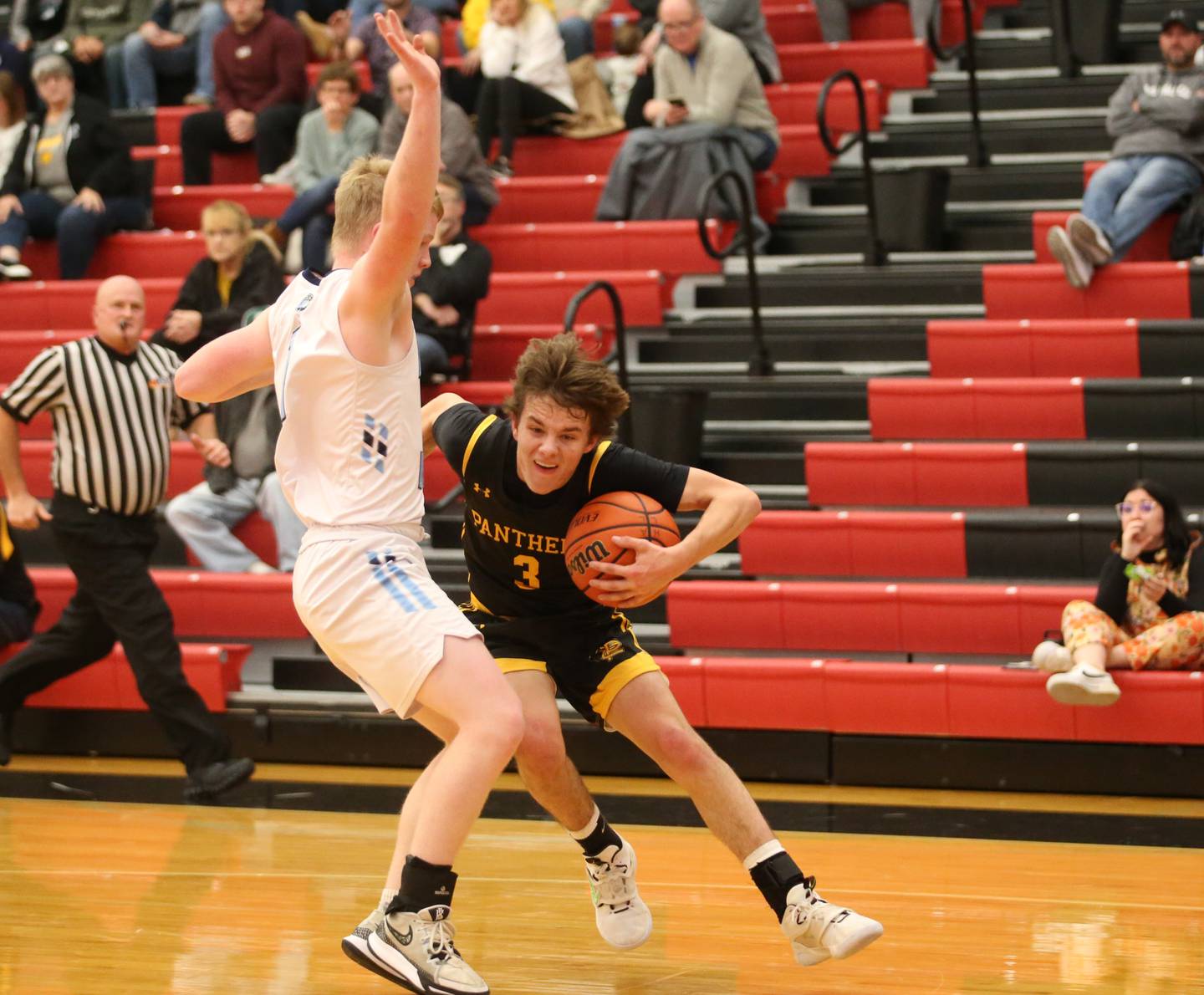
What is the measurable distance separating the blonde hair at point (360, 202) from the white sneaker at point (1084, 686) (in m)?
2.85

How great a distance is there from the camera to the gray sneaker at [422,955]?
3314 mm

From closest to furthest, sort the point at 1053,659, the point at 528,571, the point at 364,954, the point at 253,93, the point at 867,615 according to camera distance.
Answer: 1. the point at 364,954
2. the point at 528,571
3. the point at 1053,659
4. the point at 867,615
5. the point at 253,93

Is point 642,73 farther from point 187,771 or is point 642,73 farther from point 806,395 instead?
point 187,771

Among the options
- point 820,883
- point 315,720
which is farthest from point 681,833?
point 315,720

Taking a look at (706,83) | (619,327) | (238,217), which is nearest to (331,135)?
(238,217)

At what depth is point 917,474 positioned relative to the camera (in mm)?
6727

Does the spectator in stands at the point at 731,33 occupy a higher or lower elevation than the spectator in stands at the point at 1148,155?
higher

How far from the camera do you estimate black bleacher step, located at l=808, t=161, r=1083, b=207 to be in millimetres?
8242

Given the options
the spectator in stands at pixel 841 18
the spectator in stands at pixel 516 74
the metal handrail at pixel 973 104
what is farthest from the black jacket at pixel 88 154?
the metal handrail at pixel 973 104

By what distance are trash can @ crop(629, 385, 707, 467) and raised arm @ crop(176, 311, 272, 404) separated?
3489mm

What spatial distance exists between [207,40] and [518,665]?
722 centimetres

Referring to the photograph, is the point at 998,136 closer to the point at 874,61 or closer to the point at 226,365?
the point at 874,61

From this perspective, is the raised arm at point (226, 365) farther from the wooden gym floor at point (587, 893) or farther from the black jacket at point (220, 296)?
the black jacket at point (220, 296)

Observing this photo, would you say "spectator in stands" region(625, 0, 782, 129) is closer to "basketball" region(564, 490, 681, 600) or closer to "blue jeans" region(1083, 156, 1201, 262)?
"blue jeans" region(1083, 156, 1201, 262)
